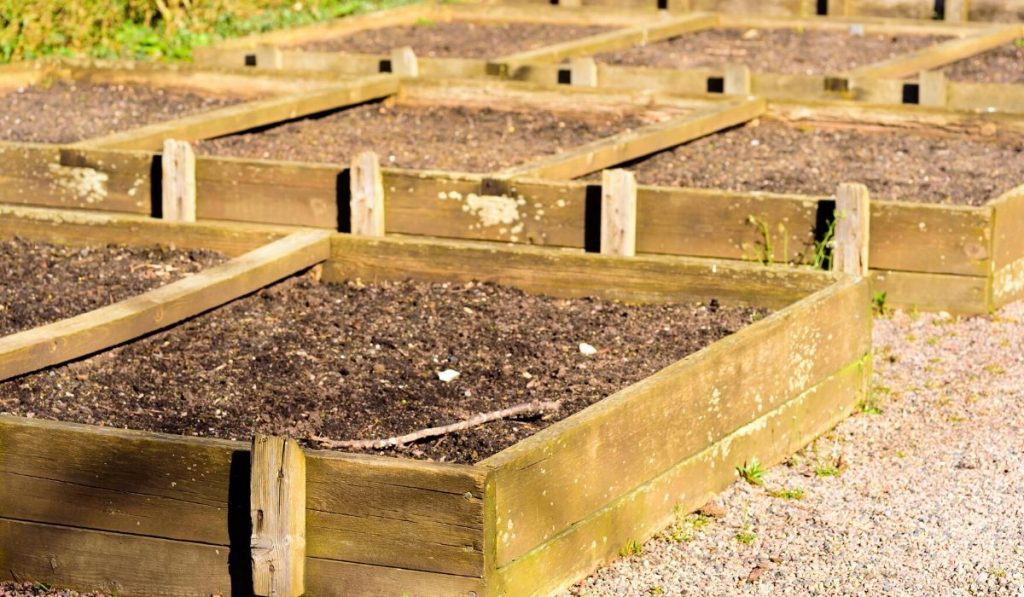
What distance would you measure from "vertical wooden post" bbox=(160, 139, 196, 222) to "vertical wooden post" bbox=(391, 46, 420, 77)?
4.72m

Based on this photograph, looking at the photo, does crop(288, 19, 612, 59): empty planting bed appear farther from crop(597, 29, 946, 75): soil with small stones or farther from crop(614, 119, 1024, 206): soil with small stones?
crop(614, 119, 1024, 206): soil with small stones

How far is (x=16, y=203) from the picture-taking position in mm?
9617

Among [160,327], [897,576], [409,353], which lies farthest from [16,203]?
[897,576]

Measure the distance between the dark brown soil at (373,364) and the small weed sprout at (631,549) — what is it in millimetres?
559

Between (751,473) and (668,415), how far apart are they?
0.74 metres

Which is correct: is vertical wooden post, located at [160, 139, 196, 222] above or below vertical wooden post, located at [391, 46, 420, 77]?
below

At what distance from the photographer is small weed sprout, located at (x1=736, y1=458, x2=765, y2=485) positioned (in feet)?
21.1

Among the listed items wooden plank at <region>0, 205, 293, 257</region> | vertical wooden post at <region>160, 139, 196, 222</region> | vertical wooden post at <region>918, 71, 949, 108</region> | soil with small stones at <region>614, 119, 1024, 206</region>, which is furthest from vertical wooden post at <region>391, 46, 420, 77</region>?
wooden plank at <region>0, 205, 293, 257</region>

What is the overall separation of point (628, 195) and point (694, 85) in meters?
4.69

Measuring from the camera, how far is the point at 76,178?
9.49m

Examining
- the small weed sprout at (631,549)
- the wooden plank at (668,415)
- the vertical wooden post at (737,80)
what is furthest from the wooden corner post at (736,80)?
the small weed sprout at (631,549)

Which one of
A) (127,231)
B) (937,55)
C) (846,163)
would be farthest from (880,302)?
(937,55)

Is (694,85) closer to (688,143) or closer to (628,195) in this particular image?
(688,143)

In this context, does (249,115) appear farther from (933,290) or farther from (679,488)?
(679,488)
